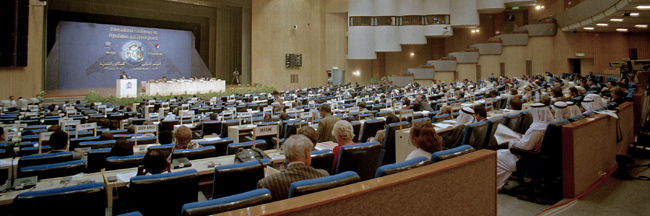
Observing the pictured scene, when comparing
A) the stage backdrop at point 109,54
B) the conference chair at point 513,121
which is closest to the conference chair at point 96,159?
the conference chair at point 513,121

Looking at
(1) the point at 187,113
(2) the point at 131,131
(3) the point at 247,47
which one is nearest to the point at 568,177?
(2) the point at 131,131

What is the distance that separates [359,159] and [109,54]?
2551 centimetres

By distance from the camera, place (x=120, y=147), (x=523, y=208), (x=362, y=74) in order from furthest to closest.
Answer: (x=362, y=74)
(x=120, y=147)
(x=523, y=208)

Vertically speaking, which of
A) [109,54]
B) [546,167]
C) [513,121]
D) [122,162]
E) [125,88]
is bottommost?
[546,167]

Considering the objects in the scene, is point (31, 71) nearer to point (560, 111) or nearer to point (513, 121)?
point (513, 121)

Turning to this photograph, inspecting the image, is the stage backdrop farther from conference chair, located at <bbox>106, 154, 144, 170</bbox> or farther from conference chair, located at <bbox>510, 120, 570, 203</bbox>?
conference chair, located at <bbox>510, 120, 570, 203</bbox>

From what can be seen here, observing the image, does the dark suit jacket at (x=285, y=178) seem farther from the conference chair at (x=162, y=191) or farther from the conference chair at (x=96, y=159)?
the conference chair at (x=96, y=159)

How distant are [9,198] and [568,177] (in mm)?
5185

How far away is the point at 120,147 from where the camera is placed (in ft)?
15.1

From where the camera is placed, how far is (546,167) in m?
4.52

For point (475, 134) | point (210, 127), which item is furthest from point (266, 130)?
point (210, 127)

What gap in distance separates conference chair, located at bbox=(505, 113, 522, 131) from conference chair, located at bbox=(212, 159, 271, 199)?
423 cm

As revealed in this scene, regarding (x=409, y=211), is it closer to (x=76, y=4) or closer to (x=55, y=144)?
(x=55, y=144)

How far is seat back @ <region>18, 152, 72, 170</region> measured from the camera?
404 cm
